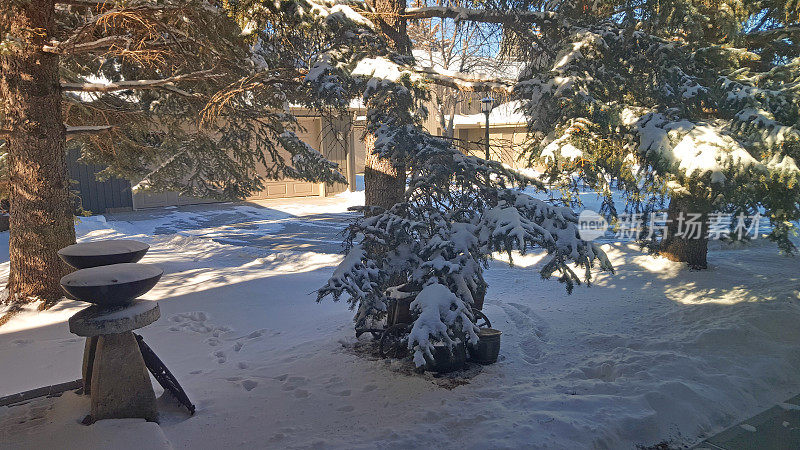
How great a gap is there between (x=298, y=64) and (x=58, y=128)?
11.9 ft

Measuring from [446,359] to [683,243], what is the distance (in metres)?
7.08

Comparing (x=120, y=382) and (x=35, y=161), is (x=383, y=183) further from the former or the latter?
(x=35, y=161)

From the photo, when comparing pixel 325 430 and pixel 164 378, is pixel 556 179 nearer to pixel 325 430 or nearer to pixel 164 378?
pixel 325 430

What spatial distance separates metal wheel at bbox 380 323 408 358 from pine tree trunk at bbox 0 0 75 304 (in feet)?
16.0

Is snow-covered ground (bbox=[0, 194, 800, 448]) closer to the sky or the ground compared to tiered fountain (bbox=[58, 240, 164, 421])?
closer to the ground

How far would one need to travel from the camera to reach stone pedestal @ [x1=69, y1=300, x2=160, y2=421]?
362cm

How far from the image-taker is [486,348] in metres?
5.25

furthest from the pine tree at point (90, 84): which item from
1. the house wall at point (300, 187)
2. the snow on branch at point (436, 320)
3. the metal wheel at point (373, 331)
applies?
the house wall at point (300, 187)

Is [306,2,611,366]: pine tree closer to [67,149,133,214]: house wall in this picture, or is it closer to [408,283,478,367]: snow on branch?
[408,283,478,367]: snow on branch

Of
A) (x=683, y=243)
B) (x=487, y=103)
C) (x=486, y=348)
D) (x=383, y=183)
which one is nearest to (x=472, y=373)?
(x=486, y=348)

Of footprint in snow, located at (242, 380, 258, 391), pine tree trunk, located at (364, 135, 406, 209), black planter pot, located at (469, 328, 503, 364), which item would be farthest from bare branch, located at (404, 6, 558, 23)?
footprint in snow, located at (242, 380, 258, 391)

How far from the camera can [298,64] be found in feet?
20.1

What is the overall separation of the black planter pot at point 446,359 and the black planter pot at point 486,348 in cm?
26

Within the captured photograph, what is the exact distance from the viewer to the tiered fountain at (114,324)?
359cm
